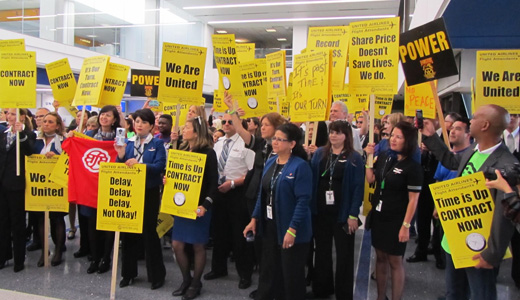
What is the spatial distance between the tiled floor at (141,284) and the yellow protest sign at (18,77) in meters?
1.92

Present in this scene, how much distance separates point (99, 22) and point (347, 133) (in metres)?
14.1

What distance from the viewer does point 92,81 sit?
5.28 meters

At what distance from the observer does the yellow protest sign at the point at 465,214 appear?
8.95ft

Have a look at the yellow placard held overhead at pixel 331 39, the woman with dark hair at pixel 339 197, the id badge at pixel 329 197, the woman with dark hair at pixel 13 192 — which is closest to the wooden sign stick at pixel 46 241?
the woman with dark hair at pixel 13 192

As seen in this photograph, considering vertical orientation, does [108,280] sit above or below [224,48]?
below

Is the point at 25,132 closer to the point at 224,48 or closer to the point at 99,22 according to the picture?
the point at 224,48

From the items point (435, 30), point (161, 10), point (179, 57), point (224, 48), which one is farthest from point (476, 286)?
point (161, 10)

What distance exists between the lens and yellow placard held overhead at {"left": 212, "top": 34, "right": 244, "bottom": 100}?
589 cm

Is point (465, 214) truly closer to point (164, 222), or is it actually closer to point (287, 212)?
point (287, 212)

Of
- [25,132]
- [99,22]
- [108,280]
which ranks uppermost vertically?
[99,22]

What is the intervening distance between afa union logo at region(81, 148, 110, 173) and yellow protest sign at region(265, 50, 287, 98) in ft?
7.71

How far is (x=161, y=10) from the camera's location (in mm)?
19969

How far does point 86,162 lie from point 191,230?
4.92 feet

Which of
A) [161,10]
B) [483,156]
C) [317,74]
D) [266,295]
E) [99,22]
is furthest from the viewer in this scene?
[161,10]
